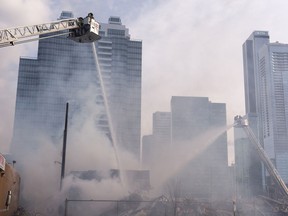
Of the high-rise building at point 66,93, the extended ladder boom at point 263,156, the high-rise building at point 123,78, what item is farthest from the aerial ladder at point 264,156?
the high-rise building at point 123,78

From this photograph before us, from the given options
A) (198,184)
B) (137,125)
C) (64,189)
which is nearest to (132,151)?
(137,125)

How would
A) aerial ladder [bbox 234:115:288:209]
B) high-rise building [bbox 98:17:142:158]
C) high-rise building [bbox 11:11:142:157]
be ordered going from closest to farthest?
1. aerial ladder [bbox 234:115:288:209]
2. high-rise building [bbox 11:11:142:157]
3. high-rise building [bbox 98:17:142:158]

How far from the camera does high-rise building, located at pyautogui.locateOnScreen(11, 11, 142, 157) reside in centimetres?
13325

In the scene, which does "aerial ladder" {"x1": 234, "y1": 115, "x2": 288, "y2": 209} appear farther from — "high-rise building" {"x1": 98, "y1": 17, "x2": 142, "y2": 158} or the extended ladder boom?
"high-rise building" {"x1": 98, "y1": 17, "x2": 142, "y2": 158}

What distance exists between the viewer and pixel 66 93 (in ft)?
445

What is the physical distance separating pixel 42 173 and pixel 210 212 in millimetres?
28660

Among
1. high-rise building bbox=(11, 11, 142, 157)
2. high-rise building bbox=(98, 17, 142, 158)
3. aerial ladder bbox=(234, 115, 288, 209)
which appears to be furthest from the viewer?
high-rise building bbox=(98, 17, 142, 158)

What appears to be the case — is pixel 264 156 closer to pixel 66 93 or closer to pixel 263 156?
pixel 263 156

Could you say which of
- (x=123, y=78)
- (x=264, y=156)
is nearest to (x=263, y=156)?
(x=264, y=156)

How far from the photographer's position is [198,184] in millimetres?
193500

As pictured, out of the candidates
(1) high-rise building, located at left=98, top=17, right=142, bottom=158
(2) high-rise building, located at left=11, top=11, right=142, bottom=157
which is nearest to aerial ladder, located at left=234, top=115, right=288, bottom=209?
(2) high-rise building, located at left=11, top=11, right=142, bottom=157

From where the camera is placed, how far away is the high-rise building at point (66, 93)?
437 feet

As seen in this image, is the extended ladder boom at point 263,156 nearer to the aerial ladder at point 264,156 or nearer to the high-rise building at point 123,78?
the aerial ladder at point 264,156

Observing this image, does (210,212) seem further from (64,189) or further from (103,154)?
(103,154)
